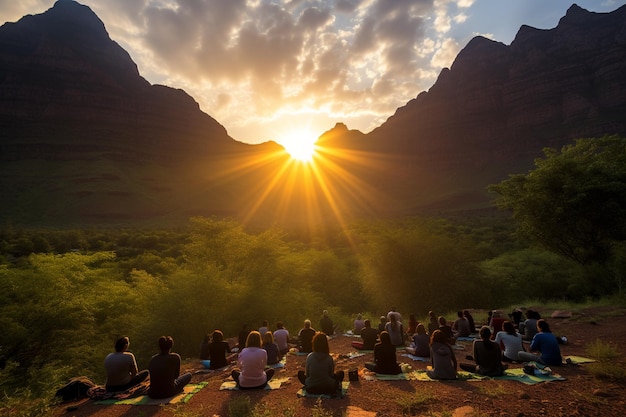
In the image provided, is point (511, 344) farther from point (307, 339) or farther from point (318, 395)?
point (307, 339)

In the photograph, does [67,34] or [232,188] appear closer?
[232,188]

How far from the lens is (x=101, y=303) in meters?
16.7

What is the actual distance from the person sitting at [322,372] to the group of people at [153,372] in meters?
2.98

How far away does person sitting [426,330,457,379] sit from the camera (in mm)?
7895

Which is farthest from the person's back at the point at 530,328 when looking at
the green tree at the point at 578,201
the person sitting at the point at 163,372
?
the green tree at the point at 578,201

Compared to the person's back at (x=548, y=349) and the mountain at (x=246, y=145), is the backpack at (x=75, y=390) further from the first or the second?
the mountain at (x=246, y=145)

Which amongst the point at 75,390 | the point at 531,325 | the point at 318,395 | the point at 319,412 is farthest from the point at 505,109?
the point at 75,390

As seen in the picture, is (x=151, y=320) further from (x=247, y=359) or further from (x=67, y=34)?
(x=67, y=34)

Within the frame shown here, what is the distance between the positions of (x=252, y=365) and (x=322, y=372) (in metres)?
1.76

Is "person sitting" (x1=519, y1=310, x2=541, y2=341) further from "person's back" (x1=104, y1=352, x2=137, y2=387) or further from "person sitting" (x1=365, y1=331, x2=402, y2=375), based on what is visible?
"person's back" (x1=104, y1=352, x2=137, y2=387)

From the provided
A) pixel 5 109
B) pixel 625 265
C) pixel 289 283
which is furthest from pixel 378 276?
pixel 5 109

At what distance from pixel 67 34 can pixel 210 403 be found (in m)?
198

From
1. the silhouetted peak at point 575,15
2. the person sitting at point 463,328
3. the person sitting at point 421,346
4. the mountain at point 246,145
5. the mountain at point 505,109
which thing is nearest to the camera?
the person sitting at point 421,346

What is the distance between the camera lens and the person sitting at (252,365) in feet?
25.5
